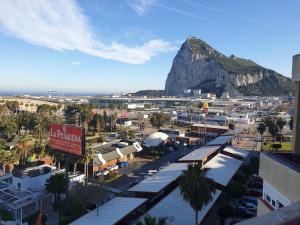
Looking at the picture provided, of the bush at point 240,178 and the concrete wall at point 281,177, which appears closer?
the concrete wall at point 281,177

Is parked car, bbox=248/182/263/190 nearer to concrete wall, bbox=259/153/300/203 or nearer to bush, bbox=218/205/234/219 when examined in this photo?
bush, bbox=218/205/234/219

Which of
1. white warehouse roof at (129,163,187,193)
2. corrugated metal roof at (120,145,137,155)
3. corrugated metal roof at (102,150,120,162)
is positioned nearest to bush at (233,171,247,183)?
white warehouse roof at (129,163,187,193)

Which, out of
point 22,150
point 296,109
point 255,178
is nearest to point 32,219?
point 22,150

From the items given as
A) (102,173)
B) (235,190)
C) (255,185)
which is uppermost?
(235,190)

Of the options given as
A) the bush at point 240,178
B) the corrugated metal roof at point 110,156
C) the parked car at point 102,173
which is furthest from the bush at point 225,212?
the corrugated metal roof at point 110,156

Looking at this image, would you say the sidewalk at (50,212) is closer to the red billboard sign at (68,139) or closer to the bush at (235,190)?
the red billboard sign at (68,139)

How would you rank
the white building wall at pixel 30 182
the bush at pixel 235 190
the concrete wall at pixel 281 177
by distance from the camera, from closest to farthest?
the concrete wall at pixel 281 177 → the bush at pixel 235 190 → the white building wall at pixel 30 182

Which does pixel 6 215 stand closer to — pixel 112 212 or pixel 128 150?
pixel 112 212
